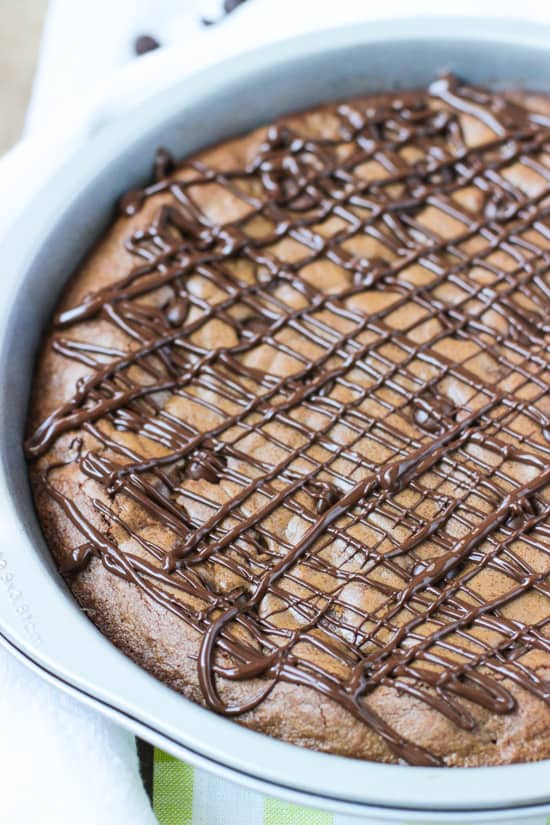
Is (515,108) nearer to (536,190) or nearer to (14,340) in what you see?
(536,190)

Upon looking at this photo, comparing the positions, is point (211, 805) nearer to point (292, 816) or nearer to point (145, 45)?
point (292, 816)

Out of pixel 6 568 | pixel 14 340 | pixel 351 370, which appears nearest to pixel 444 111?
pixel 351 370

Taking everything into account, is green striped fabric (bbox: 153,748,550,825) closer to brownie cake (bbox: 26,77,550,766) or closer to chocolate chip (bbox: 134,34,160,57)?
brownie cake (bbox: 26,77,550,766)

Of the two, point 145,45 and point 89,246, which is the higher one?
point 145,45

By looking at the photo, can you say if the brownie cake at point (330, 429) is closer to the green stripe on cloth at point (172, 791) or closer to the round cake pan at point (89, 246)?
the round cake pan at point (89, 246)

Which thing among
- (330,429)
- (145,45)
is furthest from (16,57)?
(330,429)

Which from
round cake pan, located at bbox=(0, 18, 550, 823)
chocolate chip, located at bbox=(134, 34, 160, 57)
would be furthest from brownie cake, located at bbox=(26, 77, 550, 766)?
chocolate chip, located at bbox=(134, 34, 160, 57)
